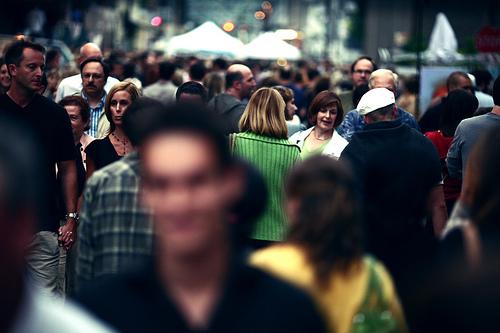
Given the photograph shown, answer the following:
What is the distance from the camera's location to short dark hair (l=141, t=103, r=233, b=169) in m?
1.88

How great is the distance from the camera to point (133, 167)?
11.4ft

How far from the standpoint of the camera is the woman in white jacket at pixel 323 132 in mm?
6644

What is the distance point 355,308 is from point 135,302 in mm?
964

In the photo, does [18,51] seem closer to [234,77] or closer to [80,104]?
[80,104]

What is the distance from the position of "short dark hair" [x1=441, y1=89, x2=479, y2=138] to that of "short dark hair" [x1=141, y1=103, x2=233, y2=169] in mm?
5495

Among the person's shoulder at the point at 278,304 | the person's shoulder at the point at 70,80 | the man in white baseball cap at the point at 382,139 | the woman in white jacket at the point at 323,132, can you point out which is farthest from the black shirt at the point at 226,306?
the person's shoulder at the point at 70,80

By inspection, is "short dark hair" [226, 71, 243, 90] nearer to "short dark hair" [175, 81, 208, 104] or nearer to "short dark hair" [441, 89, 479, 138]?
"short dark hair" [175, 81, 208, 104]

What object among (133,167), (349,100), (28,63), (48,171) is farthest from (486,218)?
(349,100)

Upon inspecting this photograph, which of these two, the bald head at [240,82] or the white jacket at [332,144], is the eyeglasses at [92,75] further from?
the white jacket at [332,144]

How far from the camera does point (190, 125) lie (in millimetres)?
1882

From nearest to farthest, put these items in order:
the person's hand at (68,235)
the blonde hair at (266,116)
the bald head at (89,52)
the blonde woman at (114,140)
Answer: the blonde woman at (114,140) → the person's hand at (68,235) → the blonde hair at (266,116) → the bald head at (89,52)

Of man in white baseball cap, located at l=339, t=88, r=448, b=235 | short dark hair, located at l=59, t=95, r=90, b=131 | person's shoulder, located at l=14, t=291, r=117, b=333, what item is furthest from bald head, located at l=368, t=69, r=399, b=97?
person's shoulder, located at l=14, t=291, r=117, b=333

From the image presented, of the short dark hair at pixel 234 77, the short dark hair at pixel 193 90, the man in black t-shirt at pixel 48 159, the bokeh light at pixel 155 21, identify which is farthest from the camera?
the bokeh light at pixel 155 21

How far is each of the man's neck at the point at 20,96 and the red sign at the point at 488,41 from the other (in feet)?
35.4
